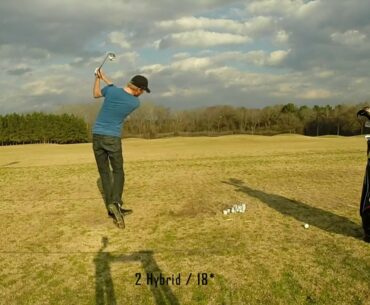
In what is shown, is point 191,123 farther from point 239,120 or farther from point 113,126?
point 113,126

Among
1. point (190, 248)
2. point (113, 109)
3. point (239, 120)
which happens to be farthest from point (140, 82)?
point (239, 120)

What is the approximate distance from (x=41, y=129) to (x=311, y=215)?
321 feet

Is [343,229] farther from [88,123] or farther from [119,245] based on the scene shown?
[88,123]

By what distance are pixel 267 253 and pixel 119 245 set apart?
8.17 ft

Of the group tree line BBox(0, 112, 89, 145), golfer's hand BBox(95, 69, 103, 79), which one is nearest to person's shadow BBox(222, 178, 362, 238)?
golfer's hand BBox(95, 69, 103, 79)

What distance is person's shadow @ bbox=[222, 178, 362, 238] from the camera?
8297 mm

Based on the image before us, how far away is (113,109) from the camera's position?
8773 mm

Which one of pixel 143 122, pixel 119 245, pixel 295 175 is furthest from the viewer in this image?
pixel 143 122

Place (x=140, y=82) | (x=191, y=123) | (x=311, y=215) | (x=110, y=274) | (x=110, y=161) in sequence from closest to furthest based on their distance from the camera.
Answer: (x=110, y=274), (x=140, y=82), (x=110, y=161), (x=311, y=215), (x=191, y=123)

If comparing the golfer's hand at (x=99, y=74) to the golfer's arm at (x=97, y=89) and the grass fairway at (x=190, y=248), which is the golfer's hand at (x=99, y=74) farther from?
the grass fairway at (x=190, y=248)

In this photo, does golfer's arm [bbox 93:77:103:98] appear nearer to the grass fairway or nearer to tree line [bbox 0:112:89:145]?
the grass fairway

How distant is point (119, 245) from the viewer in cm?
756

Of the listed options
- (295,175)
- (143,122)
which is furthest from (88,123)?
(295,175)

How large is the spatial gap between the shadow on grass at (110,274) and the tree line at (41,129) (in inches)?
3813
